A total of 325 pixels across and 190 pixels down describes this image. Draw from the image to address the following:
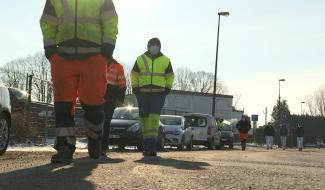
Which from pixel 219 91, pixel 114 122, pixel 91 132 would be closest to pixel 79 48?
pixel 91 132

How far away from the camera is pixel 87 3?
6.58 meters

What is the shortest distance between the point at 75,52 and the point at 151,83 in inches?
173

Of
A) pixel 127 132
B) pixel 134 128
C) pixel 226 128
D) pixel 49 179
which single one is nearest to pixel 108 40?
pixel 49 179

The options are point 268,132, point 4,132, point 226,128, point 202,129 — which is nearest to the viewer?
point 4,132

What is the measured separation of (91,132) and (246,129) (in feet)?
83.9

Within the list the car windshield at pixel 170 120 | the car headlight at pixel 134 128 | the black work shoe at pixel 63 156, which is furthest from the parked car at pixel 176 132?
the black work shoe at pixel 63 156

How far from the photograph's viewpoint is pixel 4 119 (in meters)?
9.66

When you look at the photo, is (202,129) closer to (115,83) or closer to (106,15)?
(115,83)

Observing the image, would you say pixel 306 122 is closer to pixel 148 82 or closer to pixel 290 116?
pixel 290 116

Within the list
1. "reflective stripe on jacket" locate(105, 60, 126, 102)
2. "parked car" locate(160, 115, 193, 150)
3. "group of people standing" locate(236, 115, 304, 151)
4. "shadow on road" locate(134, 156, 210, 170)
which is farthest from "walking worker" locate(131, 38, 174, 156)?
"group of people standing" locate(236, 115, 304, 151)

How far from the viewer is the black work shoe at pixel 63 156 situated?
6.15 m

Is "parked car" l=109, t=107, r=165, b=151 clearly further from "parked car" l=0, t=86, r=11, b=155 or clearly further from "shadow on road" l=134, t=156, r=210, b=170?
"shadow on road" l=134, t=156, r=210, b=170

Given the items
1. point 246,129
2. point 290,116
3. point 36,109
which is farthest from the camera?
point 290,116

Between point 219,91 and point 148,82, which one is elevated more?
point 219,91
